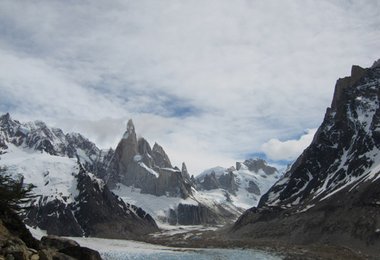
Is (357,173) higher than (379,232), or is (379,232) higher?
(357,173)

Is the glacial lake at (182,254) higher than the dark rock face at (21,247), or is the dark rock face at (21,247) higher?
the dark rock face at (21,247)

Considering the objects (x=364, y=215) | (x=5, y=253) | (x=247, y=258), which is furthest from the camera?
(x=364, y=215)

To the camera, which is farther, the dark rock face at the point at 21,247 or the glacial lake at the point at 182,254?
the glacial lake at the point at 182,254

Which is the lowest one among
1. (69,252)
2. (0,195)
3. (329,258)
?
(329,258)

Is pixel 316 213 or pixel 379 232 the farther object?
pixel 316 213

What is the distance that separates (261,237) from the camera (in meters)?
186

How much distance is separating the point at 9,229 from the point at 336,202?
138 m

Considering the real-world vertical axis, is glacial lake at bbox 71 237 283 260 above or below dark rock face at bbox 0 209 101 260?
below

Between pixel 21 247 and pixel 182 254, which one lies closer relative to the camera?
pixel 21 247

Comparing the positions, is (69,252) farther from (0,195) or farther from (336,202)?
(336,202)

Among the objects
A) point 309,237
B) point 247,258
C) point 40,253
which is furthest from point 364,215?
point 40,253

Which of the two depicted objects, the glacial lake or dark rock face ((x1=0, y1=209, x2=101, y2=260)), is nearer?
dark rock face ((x1=0, y1=209, x2=101, y2=260))

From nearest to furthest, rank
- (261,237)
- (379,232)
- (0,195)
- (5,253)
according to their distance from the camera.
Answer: (5,253), (0,195), (379,232), (261,237)

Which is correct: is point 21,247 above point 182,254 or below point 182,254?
above
